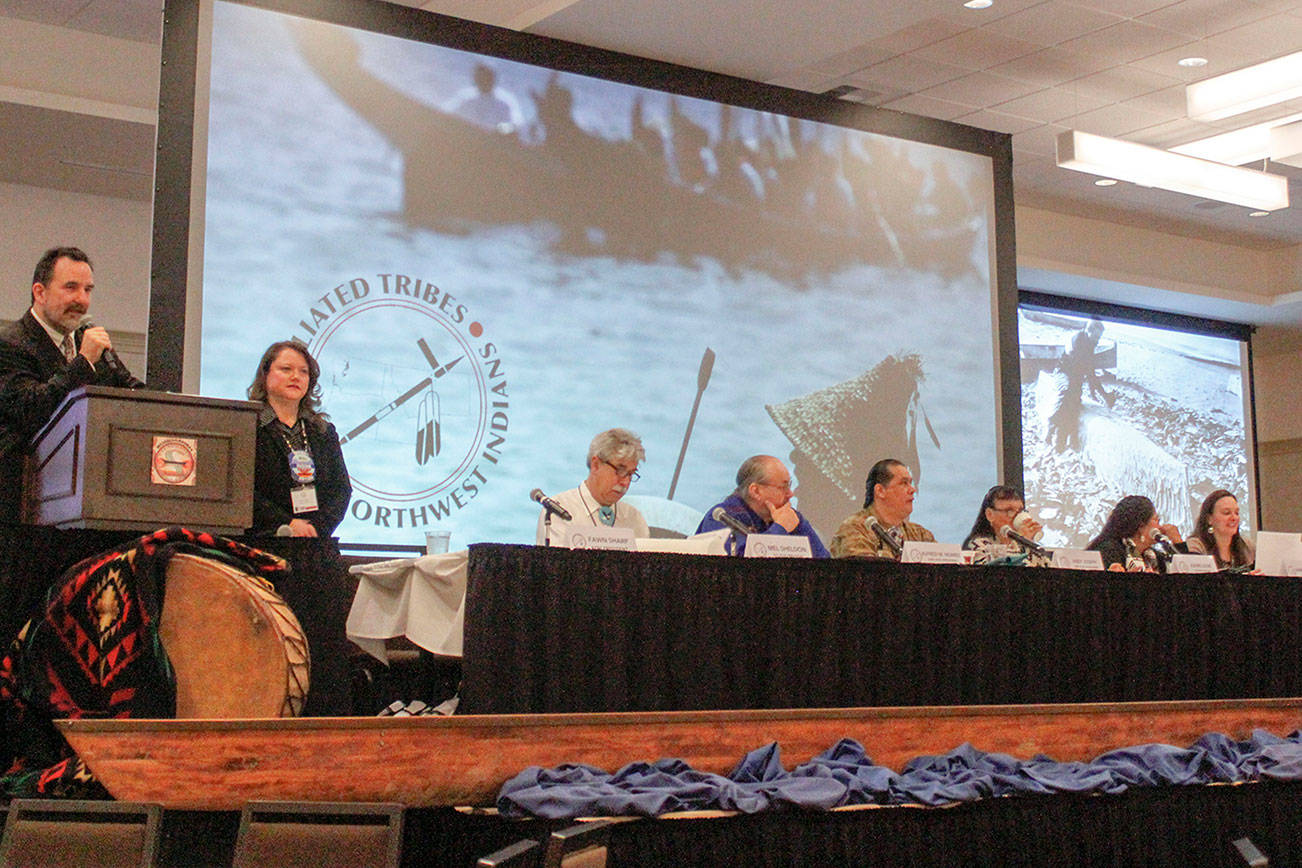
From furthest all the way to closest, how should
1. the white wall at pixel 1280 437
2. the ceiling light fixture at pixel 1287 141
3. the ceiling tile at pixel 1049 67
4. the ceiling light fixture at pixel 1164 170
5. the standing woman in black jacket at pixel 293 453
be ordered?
the white wall at pixel 1280 437 < the ceiling tile at pixel 1049 67 < the ceiling light fixture at pixel 1287 141 < the ceiling light fixture at pixel 1164 170 < the standing woman in black jacket at pixel 293 453

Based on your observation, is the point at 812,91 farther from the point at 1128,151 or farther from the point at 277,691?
the point at 277,691

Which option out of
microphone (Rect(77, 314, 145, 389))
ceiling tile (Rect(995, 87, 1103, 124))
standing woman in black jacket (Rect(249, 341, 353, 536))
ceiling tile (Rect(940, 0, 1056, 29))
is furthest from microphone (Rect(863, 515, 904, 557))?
ceiling tile (Rect(995, 87, 1103, 124))

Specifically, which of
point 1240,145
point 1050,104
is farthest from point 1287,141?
point 1050,104

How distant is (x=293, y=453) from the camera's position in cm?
352

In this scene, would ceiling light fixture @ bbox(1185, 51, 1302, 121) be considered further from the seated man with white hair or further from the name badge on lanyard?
the name badge on lanyard

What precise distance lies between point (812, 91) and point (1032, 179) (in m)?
1.94

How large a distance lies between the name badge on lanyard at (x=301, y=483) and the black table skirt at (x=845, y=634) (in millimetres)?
771

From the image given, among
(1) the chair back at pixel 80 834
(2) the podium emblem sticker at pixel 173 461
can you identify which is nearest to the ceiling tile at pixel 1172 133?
(2) the podium emblem sticker at pixel 173 461

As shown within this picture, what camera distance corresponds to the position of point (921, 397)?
21.0 ft

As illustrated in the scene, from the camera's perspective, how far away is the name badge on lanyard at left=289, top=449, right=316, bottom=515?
3.49 metres

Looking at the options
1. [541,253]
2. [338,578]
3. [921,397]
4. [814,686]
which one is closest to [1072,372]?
[921,397]

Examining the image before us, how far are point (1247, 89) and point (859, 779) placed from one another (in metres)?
3.96

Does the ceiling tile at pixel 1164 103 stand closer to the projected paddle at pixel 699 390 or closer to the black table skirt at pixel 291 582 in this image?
the projected paddle at pixel 699 390

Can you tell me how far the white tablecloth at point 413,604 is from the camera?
10.7ft
